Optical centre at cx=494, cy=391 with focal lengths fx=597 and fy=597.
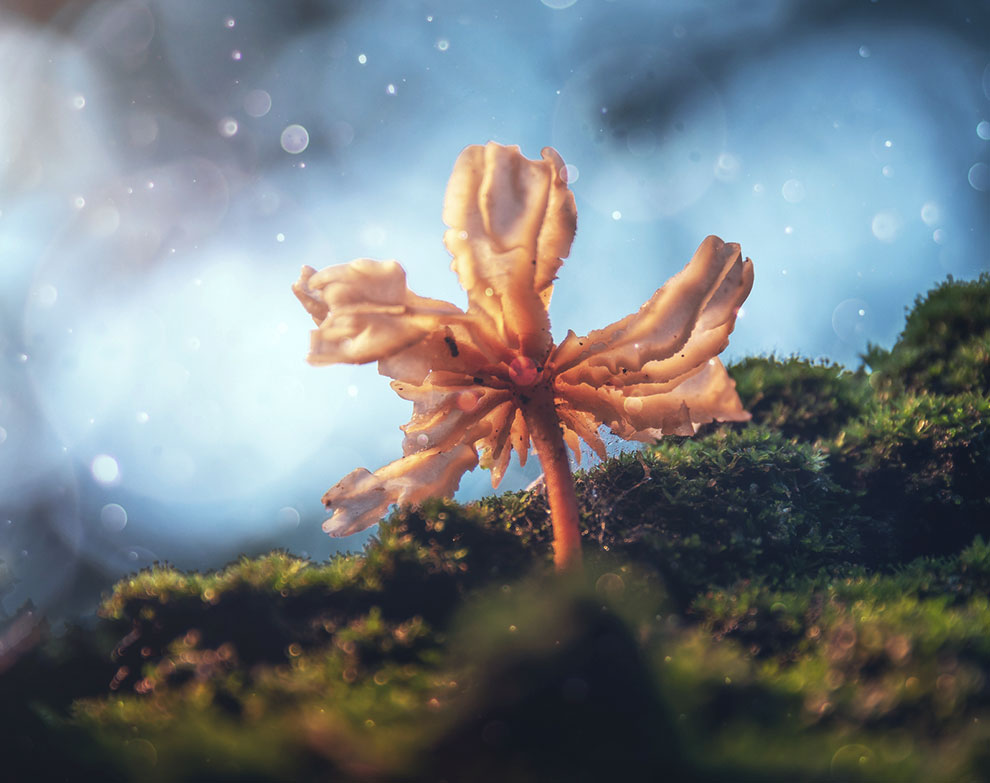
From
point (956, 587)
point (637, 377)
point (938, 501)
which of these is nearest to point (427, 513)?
point (637, 377)

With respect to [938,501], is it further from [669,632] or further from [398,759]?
[398,759]

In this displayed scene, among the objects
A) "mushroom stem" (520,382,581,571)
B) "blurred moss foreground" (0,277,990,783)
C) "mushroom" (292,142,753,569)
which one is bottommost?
"blurred moss foreground" (0,277,990,783)

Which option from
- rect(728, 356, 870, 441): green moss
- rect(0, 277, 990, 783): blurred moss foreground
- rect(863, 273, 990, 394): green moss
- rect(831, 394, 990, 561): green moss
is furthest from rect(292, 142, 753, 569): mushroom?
rect(863, 273, 990, 394): green moss

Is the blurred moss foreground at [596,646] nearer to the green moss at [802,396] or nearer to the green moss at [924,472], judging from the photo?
the green moss at [924,472]

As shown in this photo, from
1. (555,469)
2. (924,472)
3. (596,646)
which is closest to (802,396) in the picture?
(924,472)

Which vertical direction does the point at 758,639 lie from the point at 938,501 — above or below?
below

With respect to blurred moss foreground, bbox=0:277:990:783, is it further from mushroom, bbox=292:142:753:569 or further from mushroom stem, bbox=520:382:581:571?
mushroom, bbox=292:142:753:569

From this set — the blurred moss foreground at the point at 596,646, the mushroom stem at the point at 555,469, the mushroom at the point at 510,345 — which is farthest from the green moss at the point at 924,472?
the mushroom stem at the point at 555,469
